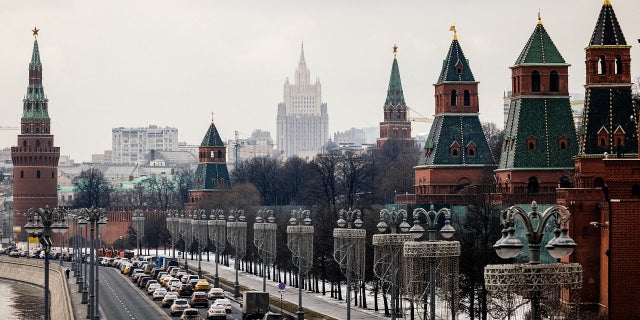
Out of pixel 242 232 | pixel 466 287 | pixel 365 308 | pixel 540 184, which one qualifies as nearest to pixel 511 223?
pixel 466 287

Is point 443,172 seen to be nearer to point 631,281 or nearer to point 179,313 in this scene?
point 179,313

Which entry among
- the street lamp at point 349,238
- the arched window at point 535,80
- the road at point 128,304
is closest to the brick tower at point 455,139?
the arched window at point 535,80

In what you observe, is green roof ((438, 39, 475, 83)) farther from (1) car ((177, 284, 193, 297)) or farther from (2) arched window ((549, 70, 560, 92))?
(1) car ((177, 284, 193, 297))

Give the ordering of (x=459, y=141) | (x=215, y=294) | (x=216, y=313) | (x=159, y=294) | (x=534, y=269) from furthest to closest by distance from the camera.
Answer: (x=459, y=141) < (x=159, y=294) < (x=215, y=294) < (x=216, y=313) < (x=534, y=269)

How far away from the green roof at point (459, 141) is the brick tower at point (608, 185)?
46353mm

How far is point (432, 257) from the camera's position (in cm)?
5647

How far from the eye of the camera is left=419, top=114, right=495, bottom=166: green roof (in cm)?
13312

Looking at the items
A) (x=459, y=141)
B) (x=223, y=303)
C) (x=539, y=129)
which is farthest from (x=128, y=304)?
(x=459, y=141)

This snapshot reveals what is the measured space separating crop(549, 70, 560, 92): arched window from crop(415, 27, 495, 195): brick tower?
711 inches

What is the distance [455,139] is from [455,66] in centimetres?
745

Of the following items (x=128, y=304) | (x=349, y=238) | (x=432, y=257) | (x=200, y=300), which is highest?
(x=349, y=238)

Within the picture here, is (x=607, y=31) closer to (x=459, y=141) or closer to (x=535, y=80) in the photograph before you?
(x=535, y=80)

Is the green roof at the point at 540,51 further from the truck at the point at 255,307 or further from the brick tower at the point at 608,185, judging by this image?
the truck at the point at 255,307

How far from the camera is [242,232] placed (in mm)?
129625
